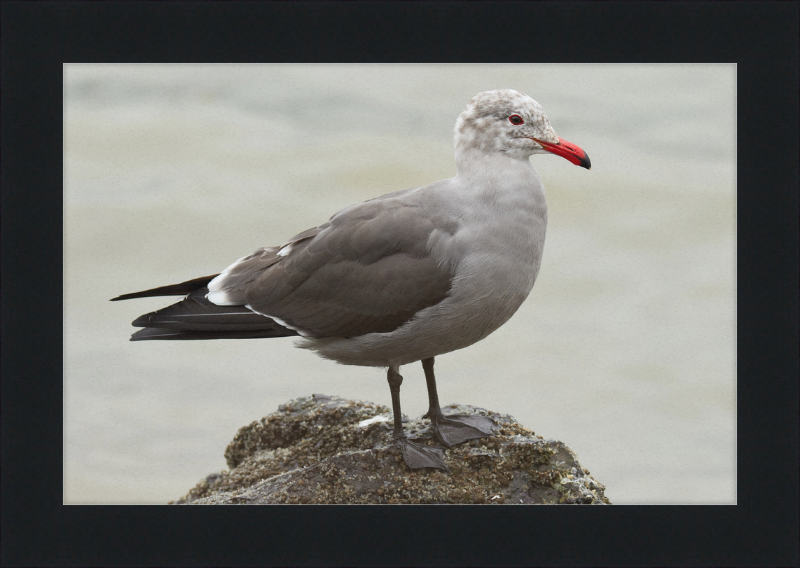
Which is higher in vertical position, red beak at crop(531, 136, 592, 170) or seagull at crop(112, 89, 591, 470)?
red beak at crop(531, 136, 592, 170)

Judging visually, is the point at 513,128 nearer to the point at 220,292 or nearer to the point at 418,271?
the point at 418,271

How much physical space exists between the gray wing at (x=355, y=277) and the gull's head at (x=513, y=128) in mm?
650

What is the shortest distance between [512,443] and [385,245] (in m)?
1.75

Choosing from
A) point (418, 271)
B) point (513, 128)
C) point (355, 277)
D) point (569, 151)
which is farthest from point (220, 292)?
point (569, 151)

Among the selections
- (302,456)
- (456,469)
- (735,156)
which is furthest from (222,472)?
(735,156)

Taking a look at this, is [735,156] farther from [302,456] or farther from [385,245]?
[302,456]

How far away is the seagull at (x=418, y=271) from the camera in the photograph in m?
5.81

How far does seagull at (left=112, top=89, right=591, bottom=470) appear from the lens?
19.1 ft

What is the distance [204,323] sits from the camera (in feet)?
20.3

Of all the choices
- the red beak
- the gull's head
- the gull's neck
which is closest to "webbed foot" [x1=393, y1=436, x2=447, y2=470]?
the gull's neck

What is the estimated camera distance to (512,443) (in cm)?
634

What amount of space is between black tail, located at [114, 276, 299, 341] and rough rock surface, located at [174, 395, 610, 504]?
1.07 meters

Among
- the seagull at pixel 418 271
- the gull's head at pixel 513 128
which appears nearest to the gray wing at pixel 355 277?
the seagull at pixel 418 271

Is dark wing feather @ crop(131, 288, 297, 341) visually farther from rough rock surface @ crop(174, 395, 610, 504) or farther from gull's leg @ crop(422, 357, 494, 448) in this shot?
gull's leg @ crop(422, 357, 494, 448)
